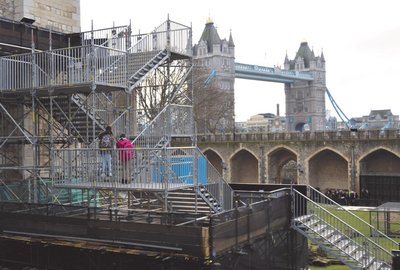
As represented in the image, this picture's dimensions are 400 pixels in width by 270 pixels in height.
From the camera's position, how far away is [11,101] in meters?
16.4

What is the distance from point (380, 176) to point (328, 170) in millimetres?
4774

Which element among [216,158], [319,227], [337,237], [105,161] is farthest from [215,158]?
[105,161]

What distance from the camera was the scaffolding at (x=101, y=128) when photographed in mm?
12391

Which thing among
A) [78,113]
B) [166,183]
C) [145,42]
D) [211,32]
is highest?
[211,32]

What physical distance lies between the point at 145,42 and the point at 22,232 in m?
7.31

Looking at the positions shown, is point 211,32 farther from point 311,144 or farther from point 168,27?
point 168,27

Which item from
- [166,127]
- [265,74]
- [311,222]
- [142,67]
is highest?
[265,74]

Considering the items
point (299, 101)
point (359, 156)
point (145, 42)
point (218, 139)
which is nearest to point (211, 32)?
point (299, 101)

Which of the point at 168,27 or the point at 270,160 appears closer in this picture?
the point at 168,27

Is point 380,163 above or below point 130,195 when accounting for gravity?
below

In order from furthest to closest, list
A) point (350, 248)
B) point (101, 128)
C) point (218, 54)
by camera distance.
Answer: point (218, 54)
point (101, 128)
point (350, 248)

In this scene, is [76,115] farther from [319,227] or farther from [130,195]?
[319,227]

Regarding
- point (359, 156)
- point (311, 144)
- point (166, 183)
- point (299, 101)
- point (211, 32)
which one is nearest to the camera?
point (166, 183)

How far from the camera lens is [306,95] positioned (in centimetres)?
12669
